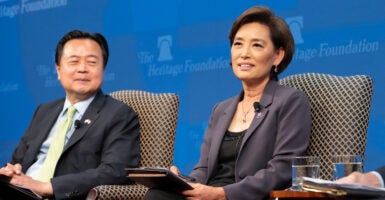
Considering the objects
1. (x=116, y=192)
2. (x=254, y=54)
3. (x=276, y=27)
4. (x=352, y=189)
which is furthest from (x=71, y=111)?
(x=352, y=189)

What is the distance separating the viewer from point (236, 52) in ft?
11.4

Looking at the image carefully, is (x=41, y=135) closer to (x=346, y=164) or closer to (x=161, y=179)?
(x=161, y=179)

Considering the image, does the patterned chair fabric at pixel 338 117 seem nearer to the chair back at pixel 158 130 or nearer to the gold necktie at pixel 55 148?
the chair back at pixel 158 130

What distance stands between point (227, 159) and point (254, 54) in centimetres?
51

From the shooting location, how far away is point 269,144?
126 inches

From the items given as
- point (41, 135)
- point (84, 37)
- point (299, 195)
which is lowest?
point (299, 195)

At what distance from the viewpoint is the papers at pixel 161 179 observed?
286 centimetres

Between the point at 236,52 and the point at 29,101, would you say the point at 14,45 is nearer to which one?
the point at 29,101

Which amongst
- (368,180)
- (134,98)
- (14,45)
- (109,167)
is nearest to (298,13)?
(134,98)

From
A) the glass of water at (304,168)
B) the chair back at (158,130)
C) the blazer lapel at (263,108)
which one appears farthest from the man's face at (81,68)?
the glass of water at (304,168)

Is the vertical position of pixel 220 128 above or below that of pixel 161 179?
above

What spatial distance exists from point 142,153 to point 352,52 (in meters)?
1.51

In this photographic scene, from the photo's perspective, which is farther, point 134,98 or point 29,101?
point 29,101

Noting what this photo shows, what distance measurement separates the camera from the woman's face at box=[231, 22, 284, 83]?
340 centimetres
